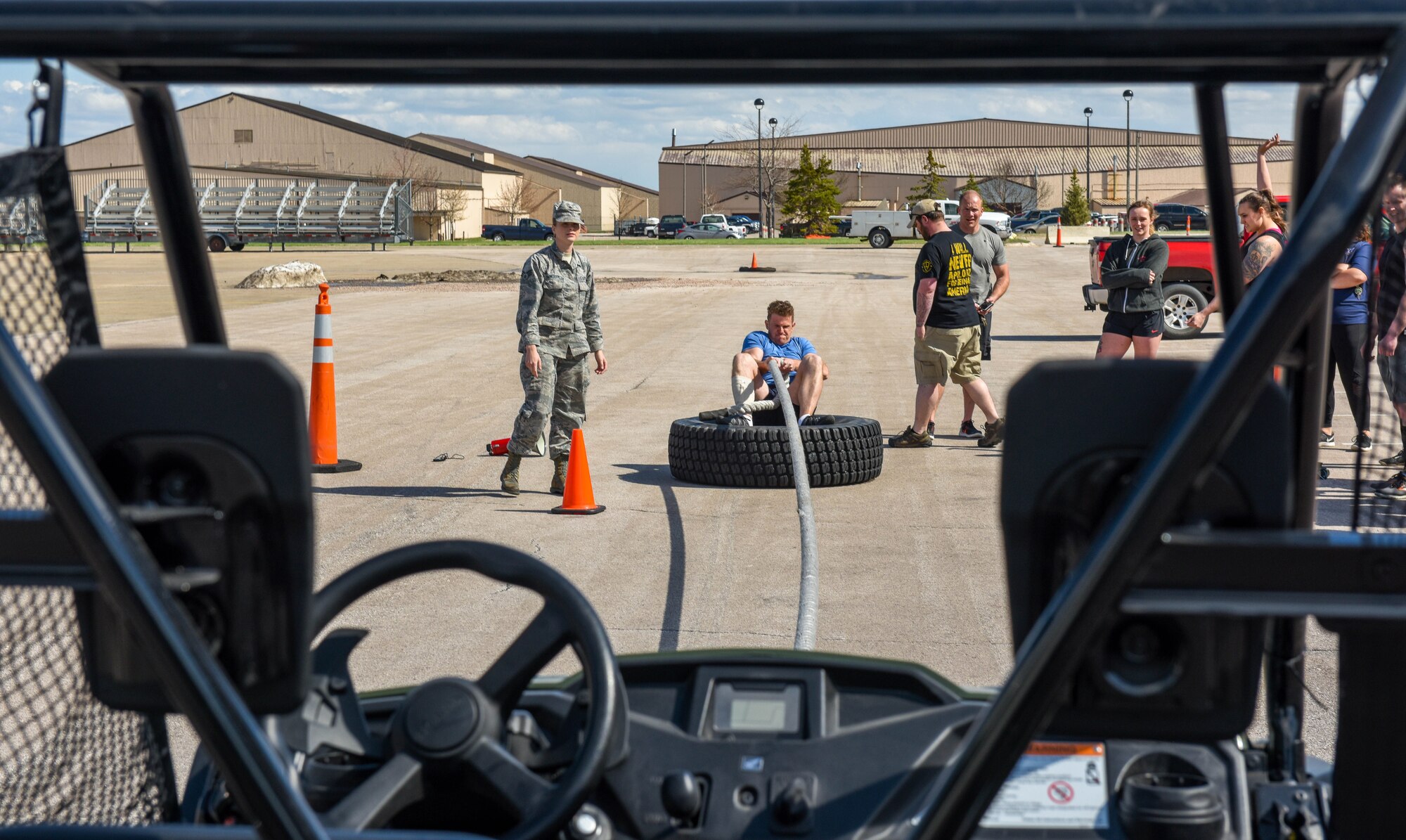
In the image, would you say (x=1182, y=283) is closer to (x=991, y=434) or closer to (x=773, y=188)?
(x=991, y=434)

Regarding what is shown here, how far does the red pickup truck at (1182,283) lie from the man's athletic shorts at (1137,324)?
279 inches

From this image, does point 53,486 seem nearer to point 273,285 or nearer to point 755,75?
point 755,75

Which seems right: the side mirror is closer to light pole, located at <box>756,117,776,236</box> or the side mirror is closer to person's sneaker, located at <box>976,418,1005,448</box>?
person's sneaker, located at <box>976,418,1005,448</box>

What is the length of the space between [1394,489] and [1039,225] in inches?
2950

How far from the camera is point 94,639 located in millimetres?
1463

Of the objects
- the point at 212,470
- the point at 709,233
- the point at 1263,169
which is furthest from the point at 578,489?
the point at 709,233

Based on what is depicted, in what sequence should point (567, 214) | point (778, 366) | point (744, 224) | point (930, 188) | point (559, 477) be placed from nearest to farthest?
point (567, 214) → point (559, 477) → point (778, 366) → point (930, 188) → point (744, 224)

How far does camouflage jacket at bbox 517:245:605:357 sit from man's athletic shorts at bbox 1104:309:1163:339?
382cm

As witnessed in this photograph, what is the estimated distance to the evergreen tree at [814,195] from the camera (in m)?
74.8

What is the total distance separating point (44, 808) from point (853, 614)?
4.07 metres

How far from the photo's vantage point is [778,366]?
9.54 metres

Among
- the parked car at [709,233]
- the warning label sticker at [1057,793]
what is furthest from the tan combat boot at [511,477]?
the parked car at [709,233]

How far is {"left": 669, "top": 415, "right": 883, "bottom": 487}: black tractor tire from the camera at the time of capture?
8.59 meters

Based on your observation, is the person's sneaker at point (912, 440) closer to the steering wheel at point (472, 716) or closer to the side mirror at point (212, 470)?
the steering wheel at point (472, 716)
